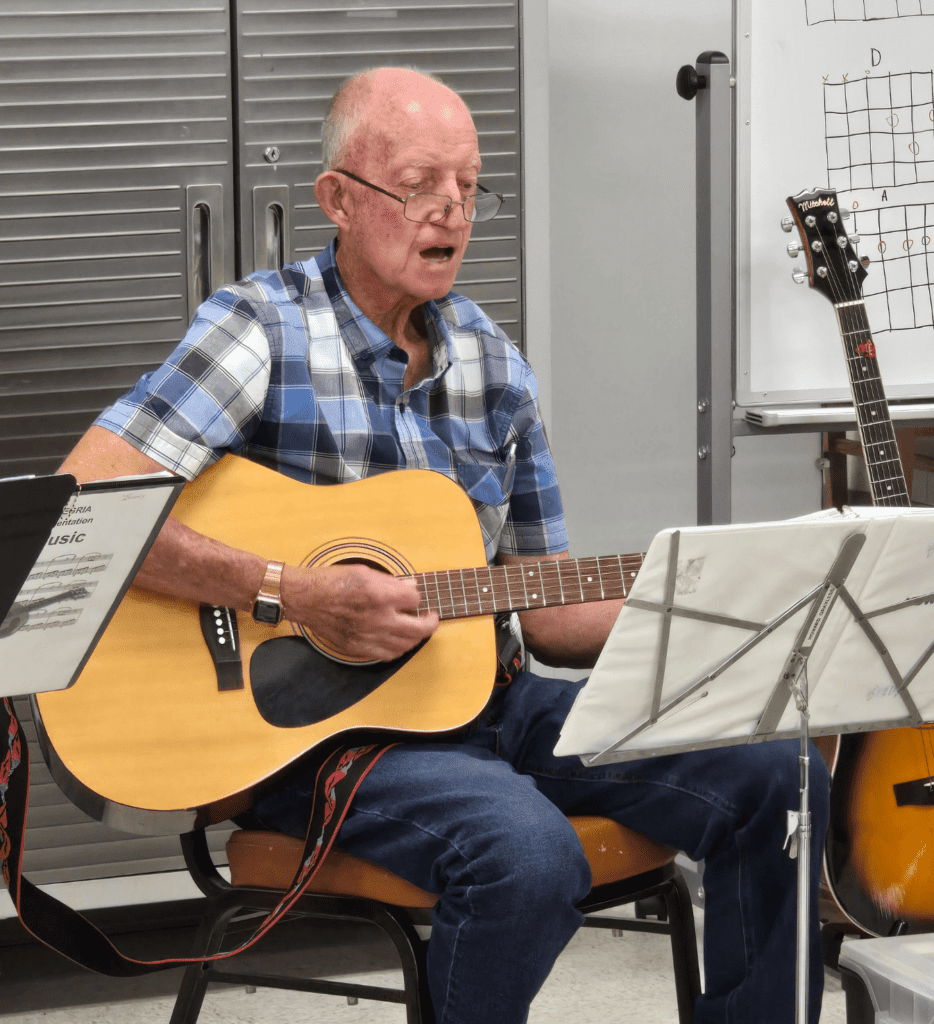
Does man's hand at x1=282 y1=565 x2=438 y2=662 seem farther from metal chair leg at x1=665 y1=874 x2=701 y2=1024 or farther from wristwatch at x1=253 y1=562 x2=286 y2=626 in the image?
metal chair leg at x1=665 y1=874 x2=701 y2=1024

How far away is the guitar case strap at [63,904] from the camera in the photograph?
54.1 inches

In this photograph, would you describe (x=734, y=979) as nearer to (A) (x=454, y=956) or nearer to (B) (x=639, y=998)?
(A) (x=454, y=956)

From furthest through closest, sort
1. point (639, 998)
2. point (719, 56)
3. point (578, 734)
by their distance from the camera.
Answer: point (639, 998) → point (719, 56) → point (578, 734)

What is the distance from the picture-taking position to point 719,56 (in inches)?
76.6

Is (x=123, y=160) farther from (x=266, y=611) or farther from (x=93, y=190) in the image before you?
(x=266, y=611)

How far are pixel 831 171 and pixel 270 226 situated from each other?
3.15 feet

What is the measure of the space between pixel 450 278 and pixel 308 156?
1.79 ft

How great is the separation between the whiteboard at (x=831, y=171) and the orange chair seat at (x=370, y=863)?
86 cm

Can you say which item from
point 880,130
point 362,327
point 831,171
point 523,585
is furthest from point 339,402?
point 880,130

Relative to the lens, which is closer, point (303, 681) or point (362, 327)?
point (303, 681)

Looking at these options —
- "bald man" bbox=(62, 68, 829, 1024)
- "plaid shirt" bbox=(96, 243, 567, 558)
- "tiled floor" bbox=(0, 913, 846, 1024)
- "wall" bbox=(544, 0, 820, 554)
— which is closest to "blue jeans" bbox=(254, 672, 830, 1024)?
"bald man" bbox=(62, 68, 829, 1024)

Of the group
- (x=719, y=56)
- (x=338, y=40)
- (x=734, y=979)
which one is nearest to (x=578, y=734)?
(x=734, y=979)

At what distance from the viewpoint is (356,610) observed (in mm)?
1487

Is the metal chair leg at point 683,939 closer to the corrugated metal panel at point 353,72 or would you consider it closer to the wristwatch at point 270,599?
the wristwatch at point 270,599
